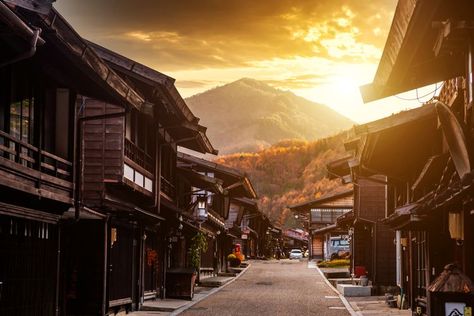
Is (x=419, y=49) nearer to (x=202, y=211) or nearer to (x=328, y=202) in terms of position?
(x=202, y=211)

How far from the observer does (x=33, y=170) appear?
50.5 ft

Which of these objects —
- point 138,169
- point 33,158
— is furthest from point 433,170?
point 138,169

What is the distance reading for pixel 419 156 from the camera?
23.0 meters

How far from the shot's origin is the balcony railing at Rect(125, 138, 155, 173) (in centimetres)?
2502

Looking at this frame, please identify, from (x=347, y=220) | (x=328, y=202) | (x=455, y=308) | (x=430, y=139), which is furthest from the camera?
(x=328, y=202)

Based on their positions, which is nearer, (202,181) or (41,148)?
(41,148)

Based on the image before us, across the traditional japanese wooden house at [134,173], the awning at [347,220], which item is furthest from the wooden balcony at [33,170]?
the awning at [347,220]

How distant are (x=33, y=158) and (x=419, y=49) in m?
7.82

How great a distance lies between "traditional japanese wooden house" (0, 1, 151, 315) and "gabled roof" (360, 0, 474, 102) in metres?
5.04

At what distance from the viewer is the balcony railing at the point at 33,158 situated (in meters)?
14.9

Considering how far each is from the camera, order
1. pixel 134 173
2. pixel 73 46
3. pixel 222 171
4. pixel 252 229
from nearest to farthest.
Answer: pixel 73 46, pixel 134 173, pixel 222 171, pixel 252 229

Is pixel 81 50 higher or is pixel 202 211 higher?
pixel 81 50

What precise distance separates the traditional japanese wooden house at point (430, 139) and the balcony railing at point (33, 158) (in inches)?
239

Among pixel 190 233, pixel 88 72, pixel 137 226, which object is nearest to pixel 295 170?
pixel 190 233
